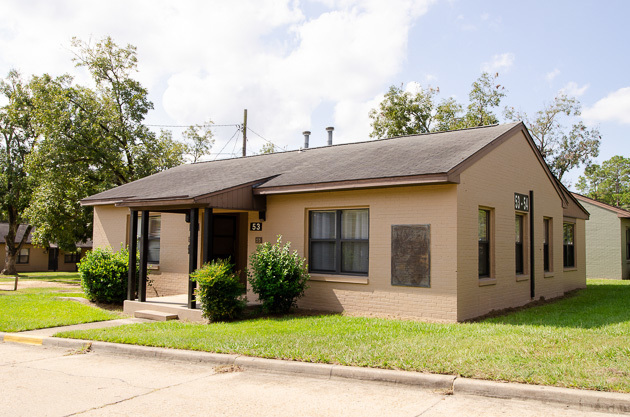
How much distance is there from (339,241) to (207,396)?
20.9 ft

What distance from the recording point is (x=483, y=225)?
11.7 meters

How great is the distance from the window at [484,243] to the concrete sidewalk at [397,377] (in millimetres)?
5930

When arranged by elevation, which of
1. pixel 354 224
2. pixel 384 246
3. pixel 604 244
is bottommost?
pixel 384 246

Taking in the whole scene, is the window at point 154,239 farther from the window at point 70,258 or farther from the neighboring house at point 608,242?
the window at point 70,258

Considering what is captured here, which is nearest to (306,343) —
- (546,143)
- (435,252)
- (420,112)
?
(435,252)

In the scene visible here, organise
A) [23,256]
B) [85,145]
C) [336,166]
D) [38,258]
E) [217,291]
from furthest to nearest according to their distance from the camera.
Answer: [38,258] → [23,256] → [85,145] → [336,166] → [217,291]

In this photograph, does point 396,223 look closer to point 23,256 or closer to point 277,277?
point 277,277

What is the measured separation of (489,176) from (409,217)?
93.4 inches

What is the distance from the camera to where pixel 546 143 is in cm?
3759

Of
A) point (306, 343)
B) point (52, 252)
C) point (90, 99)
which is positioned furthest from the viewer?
point (52, 252)

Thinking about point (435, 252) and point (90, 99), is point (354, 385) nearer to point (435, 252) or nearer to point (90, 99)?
point (435, 252)

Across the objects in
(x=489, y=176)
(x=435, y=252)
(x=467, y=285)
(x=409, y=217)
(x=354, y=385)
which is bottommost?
(x=354, y=385)

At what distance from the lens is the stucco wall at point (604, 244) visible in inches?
951

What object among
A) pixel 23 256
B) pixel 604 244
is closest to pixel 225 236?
pixel 604 244
